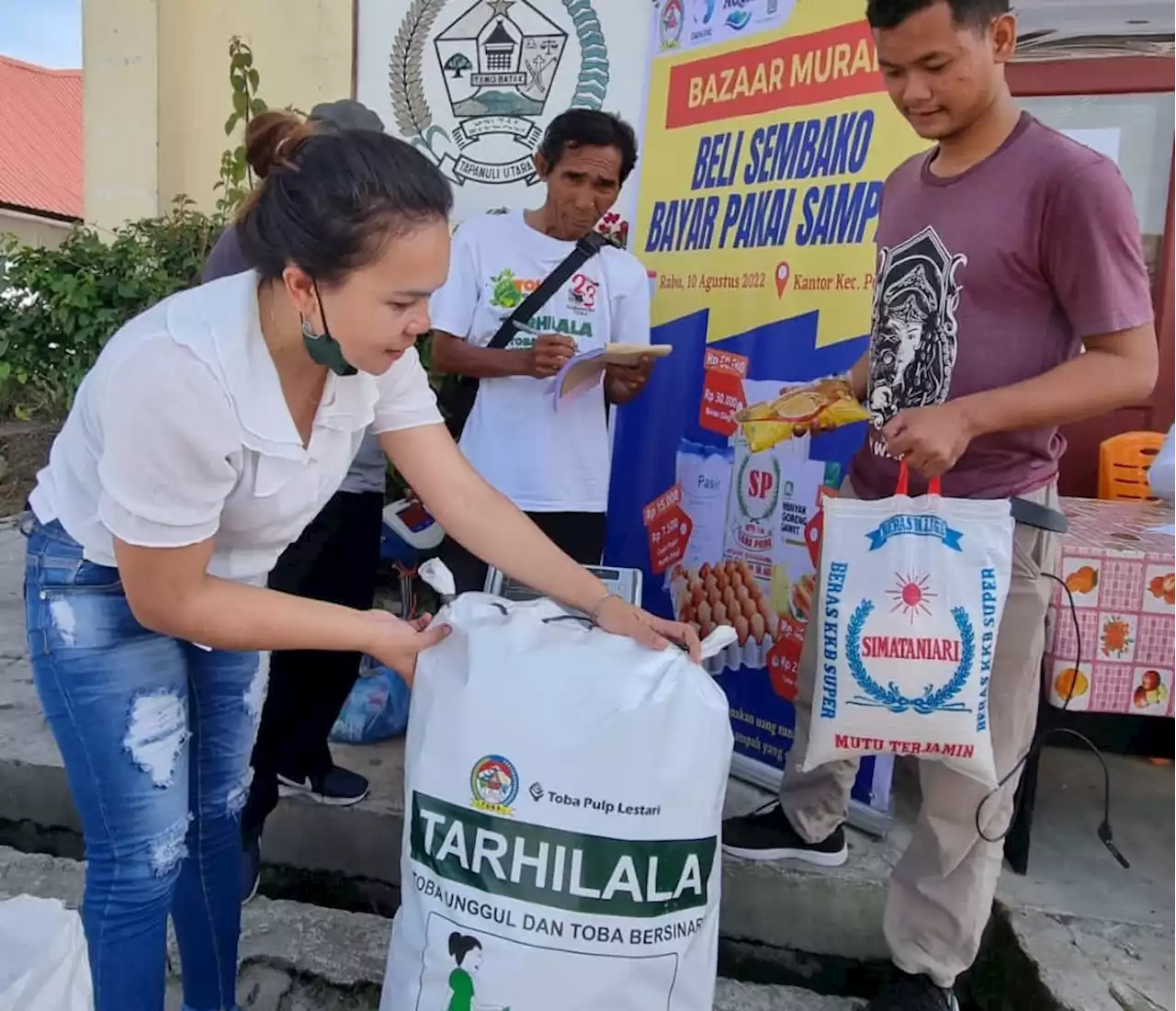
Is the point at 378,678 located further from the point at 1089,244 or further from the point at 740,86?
the point at 1089,244

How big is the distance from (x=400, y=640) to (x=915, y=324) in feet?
3.48

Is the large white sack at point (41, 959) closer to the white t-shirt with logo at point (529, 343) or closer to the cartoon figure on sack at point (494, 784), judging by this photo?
the cartoon figure on sack at point (494, 784)

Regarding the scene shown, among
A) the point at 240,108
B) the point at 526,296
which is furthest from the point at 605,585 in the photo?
the point at 240,108

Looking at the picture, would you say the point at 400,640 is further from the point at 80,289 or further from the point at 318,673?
the point at 80,289

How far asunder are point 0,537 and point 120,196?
2020 mm

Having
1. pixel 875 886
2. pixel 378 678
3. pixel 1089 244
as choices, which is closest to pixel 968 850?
pixel 875 886

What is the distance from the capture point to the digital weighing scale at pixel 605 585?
2.33m

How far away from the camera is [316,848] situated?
101 inches

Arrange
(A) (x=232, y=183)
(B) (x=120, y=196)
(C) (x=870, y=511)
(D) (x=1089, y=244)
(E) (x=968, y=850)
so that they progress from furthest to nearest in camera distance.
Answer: (B) (x=120, y=196) → (A) (x=232, y=183) → (E) (x=968, y=850) → (C) (x=870, y=511) → (D) (x=1089, y=244)

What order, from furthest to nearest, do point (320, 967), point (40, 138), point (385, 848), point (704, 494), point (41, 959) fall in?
point (40, 138) → point (704, 494) → point (385, 848) → point (320, 967) → point (41, 959)

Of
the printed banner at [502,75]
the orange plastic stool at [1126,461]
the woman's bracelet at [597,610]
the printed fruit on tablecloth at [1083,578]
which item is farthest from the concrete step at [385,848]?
the printed banner at [502,75]

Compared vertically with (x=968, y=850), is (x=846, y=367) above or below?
above

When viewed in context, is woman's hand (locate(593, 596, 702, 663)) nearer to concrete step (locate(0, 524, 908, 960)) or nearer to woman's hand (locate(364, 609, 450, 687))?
woman's hand (locate(364, 609, 450, 687))

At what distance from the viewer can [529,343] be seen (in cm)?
261
